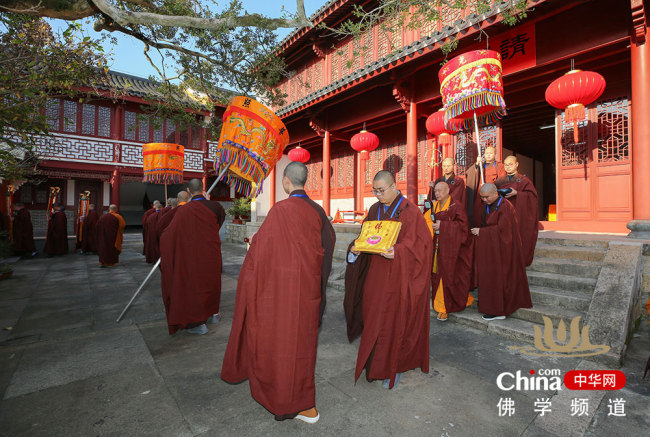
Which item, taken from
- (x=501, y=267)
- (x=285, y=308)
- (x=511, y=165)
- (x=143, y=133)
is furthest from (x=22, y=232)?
(x=511, y=165)

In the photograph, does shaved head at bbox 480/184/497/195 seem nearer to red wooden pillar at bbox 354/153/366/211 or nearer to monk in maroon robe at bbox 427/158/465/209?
monk in maroon robe at bbox 427/158/465/209

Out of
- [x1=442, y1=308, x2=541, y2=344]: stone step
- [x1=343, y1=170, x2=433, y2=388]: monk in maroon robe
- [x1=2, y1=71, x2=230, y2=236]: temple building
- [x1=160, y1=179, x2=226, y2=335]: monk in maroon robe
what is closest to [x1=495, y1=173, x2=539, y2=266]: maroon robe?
[x1=442, y1=308, x2=541, y2=344]: stone step

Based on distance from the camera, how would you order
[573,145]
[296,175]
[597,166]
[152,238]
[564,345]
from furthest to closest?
[152,238], [573,145], [597,166], [564,345], [296,175]

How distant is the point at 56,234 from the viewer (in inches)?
391

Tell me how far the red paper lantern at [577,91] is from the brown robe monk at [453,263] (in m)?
2.71

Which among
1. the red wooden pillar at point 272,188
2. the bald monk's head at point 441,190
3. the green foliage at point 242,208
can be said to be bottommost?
the bald monk's head at point 441,190

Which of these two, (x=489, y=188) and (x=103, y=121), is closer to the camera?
(x=489, y=188)

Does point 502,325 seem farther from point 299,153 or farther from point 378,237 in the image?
point 299,153

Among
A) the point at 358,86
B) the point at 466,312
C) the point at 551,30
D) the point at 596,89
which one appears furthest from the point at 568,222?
the point at 358,86

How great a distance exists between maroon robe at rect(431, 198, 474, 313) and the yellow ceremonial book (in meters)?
A: 1.61

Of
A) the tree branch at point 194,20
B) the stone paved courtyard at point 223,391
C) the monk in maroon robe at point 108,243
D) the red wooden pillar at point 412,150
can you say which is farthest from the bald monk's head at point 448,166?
the monk in maroon robe at point 108,243

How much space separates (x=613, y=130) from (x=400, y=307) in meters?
Result: 6.06

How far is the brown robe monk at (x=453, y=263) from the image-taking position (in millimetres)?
3789

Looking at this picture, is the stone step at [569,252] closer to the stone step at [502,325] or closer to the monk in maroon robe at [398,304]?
the stone step at [502,325]
